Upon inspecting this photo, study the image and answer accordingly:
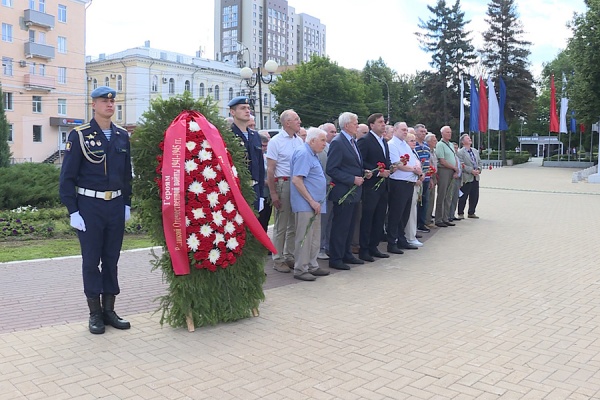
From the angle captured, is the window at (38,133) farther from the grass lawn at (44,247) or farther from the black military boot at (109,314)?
the black military boot at (109,314)

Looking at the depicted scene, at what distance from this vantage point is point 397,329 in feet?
17.0

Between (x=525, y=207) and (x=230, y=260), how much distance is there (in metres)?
13.4

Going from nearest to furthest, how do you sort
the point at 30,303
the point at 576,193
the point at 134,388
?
the point at 134,388 < the point at 30,303 < the point at 576,193

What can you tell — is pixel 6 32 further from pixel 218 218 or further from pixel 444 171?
pixel 218 218

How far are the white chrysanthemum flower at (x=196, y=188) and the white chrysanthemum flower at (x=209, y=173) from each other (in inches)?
3.6

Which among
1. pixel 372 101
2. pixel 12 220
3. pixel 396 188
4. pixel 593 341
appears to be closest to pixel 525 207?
pixel 396 188

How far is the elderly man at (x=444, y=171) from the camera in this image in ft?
39.1

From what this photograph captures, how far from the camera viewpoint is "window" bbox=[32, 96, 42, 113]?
5073cm

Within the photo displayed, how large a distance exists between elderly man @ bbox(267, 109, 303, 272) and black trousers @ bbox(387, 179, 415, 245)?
1.94 m

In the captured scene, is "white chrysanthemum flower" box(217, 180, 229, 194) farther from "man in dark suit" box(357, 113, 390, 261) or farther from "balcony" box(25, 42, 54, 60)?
"balcony" box(25, 42, 54, 60)

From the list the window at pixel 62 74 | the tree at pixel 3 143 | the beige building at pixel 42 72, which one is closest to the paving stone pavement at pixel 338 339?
the tree at pixel 3 143

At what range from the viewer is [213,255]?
5.07 m

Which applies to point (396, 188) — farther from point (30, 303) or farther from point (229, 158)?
point (30, 303)

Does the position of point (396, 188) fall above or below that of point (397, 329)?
above
